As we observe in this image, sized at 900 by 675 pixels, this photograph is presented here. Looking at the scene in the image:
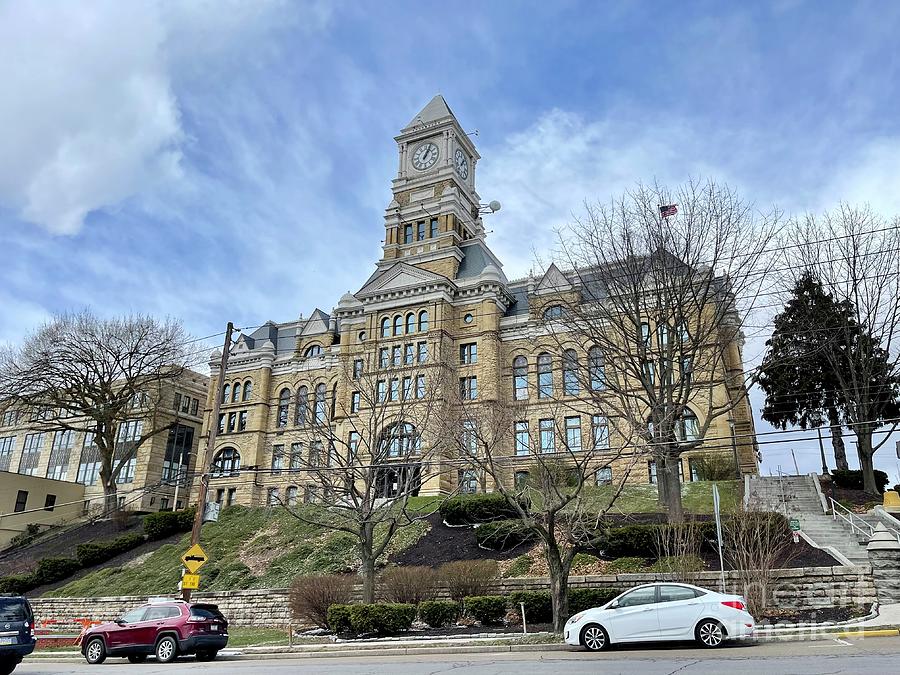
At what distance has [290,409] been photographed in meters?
56.1

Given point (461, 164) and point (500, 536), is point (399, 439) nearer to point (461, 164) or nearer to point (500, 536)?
point (500, 536)

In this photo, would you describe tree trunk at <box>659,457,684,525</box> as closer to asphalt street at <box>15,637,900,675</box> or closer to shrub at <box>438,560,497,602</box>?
shrub at <box>438,560,497,602</box>

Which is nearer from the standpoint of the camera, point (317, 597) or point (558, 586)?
point (558, 586)

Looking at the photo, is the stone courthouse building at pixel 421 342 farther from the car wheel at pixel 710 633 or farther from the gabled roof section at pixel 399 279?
the car wheel at pixel 710 633

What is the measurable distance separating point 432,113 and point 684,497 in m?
41.7

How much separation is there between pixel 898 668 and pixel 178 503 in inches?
2332

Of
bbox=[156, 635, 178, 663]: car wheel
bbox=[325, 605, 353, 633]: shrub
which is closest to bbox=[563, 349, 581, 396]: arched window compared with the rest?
bbox=[325, 605, 353, 633]: shrub

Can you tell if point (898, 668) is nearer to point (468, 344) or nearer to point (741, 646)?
point (741, 646)

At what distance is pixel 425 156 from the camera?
196 ft

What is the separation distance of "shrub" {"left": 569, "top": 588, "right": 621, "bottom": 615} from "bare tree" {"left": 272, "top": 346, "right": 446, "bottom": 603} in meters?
6.05

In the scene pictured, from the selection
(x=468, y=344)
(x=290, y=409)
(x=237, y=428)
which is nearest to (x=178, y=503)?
(x=237, y=428)

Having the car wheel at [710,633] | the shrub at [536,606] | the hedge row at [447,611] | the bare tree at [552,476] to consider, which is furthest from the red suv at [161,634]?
the car wheel at [710,633]

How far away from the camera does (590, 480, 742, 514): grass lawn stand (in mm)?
29150

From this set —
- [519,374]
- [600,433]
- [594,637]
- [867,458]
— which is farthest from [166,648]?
[519,374]
